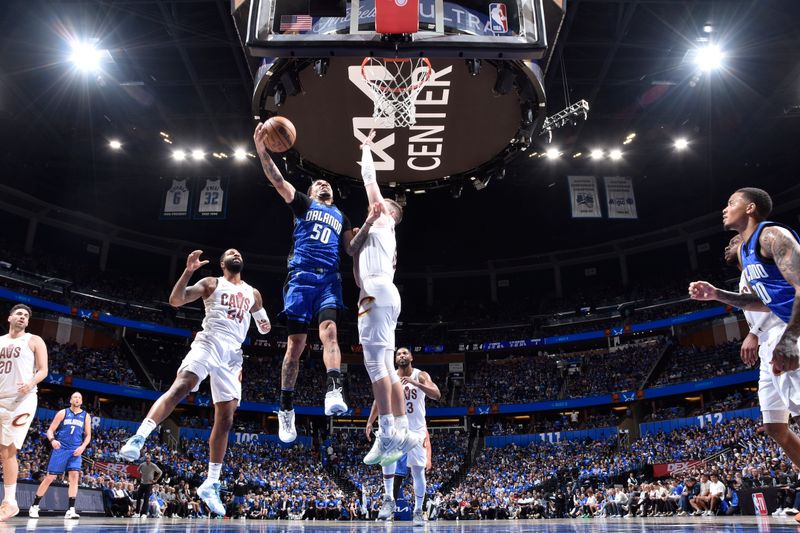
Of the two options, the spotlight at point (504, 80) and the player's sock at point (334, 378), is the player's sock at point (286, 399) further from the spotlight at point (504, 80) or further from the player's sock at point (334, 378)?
the spotlight at point (504, 80)

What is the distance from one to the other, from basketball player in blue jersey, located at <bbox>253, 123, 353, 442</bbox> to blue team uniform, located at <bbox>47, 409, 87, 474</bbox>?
19.9 feet

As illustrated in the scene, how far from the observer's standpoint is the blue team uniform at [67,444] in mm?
9820

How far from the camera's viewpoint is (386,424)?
4.95 meters

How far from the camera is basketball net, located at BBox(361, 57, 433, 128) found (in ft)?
30.8

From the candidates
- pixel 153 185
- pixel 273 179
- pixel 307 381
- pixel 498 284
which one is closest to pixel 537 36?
pixel 273 179

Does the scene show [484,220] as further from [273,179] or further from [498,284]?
[273,179]

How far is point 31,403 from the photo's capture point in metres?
6.21

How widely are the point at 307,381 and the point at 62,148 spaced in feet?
58.0

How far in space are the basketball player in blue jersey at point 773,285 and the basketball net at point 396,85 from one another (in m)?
5.56

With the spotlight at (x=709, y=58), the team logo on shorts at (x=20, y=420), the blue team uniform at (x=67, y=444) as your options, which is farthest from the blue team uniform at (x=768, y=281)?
the spotlight at (x=709, y=58)

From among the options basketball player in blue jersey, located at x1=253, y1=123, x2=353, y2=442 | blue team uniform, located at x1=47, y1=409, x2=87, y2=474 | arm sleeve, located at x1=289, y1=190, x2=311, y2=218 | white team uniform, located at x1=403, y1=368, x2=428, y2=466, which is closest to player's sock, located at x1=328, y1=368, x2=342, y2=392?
basketball player in blue jersey, located at x1=253, y1=123, x2=353, y2=442

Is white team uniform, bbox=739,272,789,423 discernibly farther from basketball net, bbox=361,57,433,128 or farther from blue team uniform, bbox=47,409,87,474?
blue team uniform, bbox=47,409,87,474

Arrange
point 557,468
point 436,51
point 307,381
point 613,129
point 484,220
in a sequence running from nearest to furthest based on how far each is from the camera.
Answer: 1. point 436,51
2. point 613,129
3. point 557,468
4. point 484,220
5. point 307,381

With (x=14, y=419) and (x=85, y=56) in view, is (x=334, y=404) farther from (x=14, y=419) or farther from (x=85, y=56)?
(x=85, y=56)
